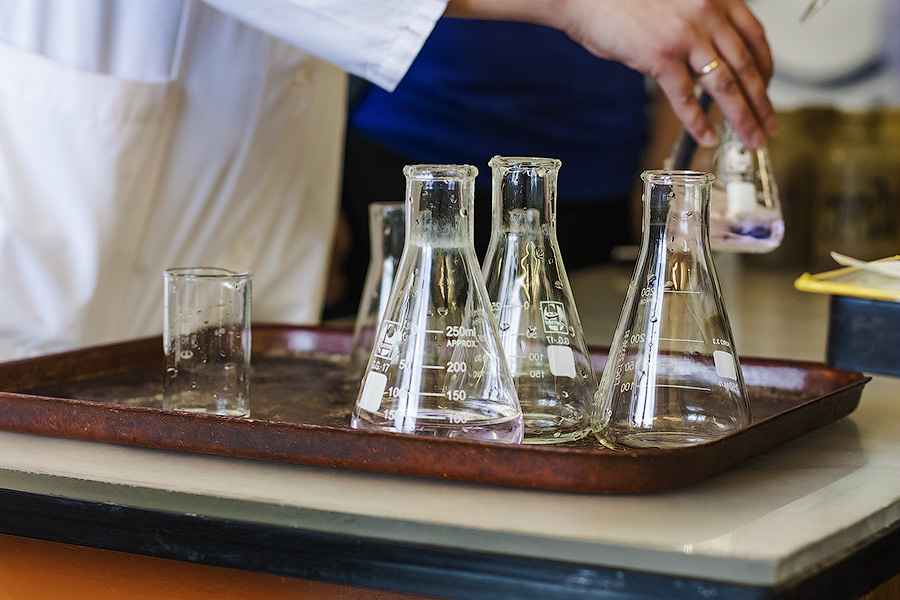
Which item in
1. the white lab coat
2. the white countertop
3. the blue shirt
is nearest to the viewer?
the white countertop

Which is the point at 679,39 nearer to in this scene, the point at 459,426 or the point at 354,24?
the point at 354,24

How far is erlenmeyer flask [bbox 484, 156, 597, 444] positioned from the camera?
1.99ft

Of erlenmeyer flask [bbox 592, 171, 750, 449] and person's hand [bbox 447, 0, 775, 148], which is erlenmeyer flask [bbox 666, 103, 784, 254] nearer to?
person's hand [bbox 447, 0, 775, 148]

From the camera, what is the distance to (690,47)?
765 millimetres

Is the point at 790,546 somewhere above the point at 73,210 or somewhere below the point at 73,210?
below

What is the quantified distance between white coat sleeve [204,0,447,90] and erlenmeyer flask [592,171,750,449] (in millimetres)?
278

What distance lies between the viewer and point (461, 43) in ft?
5.35

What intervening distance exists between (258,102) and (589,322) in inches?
24.4

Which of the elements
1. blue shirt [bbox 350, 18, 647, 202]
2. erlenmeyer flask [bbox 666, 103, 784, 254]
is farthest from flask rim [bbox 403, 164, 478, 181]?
blue shirt [bbox 350, 18, 647, 202]

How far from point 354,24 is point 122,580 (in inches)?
18.0

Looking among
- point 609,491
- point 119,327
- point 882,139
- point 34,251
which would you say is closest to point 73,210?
point 34,251

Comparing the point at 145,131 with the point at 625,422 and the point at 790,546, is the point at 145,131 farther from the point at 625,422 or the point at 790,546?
the point at 790,546

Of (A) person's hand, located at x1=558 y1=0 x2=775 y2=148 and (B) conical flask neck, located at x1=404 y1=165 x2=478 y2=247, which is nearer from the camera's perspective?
(B) conical flask neck, located at x1=404 y1=165 x2=478 y2=247

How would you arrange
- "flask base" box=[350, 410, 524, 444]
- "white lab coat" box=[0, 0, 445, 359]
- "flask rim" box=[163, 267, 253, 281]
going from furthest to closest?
"white lab coat" box=[0, 0, 445, 359] < "flask rim" box=[163, 267, 253, 281] < "flask base" box=[350, 410, 524, 444]
